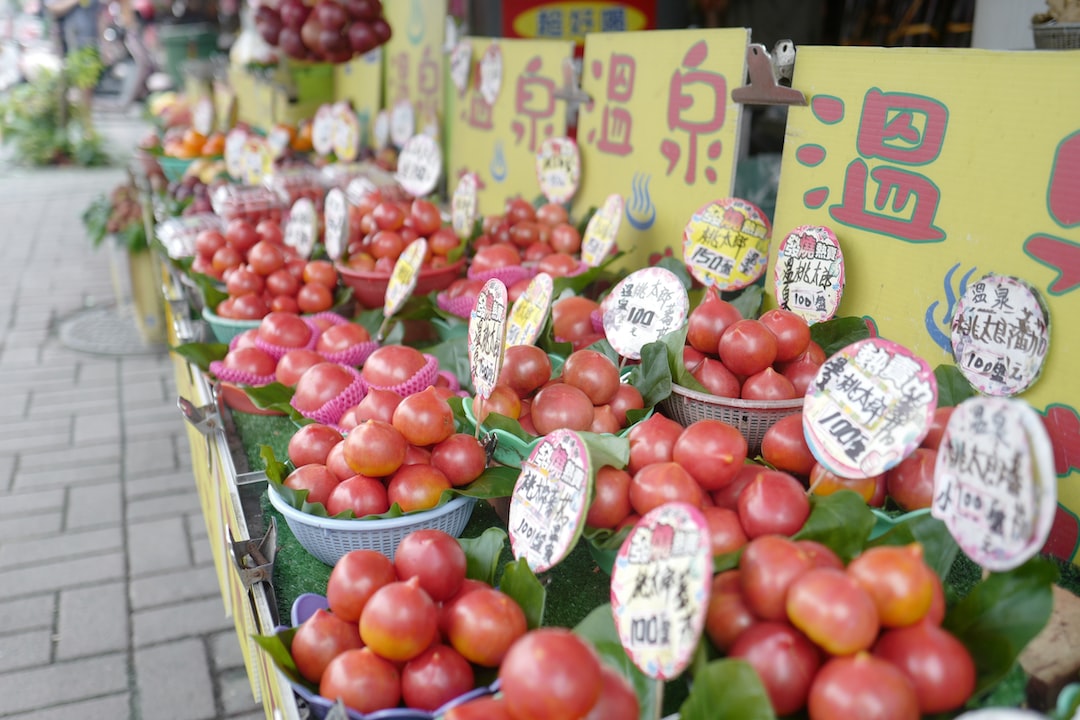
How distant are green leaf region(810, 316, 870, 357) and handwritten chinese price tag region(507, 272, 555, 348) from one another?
555mm

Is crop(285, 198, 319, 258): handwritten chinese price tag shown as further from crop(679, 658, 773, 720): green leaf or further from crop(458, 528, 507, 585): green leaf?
crop(679, 658, 773, 720): green leaf

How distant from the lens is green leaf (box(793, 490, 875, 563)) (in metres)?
1.12

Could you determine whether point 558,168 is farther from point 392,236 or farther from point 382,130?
point 382,130

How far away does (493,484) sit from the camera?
149 cm

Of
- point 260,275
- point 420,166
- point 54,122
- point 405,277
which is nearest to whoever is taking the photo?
point 405,277

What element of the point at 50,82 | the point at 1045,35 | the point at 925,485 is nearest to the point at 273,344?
the point at 925,485

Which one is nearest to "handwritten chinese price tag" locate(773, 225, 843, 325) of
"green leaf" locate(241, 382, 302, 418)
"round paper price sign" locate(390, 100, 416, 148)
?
"green leaf" locate(241, 382, 302, 418)

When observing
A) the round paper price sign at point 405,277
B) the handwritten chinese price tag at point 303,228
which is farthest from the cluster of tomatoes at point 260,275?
the round paper price sign at point 405,277

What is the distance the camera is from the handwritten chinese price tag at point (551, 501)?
1.18 metres

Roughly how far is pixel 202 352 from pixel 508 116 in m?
1.56

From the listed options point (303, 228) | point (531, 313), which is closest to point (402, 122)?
point (303, 228)

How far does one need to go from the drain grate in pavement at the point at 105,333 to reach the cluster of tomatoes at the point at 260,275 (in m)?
2.54

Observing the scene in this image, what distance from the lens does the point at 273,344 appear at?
2174mm

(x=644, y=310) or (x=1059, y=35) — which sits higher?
(x=1059, y=35)
